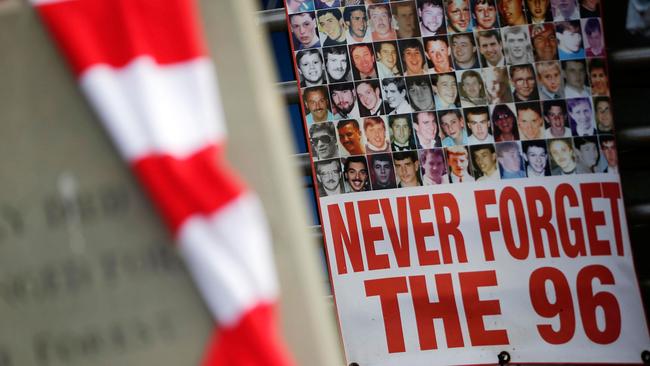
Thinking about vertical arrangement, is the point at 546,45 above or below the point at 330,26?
below

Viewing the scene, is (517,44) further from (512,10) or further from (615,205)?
(615,205)

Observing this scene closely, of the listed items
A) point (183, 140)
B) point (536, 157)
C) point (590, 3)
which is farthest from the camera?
point (536, 157)

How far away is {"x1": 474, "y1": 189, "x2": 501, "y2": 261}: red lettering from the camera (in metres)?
3.30

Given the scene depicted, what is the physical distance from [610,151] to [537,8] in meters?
0.62

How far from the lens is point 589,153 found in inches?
128

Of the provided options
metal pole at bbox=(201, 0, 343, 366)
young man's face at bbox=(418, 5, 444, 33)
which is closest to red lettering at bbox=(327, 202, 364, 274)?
young man's face at bbox=(418, 5, 444, 33)

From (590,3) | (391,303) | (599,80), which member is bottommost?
(391,303)

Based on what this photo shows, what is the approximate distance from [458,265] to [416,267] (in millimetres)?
166

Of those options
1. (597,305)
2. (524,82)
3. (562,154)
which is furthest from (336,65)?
(597,305)

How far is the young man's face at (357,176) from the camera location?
336 cm

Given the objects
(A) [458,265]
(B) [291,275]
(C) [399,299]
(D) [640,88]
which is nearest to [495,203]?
(A) [458,265]

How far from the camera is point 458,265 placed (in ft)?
10.9

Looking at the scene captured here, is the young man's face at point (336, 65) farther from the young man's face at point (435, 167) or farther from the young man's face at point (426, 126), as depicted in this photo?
the young man's face at point (435, 167)

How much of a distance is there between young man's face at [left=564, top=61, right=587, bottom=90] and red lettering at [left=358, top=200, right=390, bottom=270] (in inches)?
35.0
